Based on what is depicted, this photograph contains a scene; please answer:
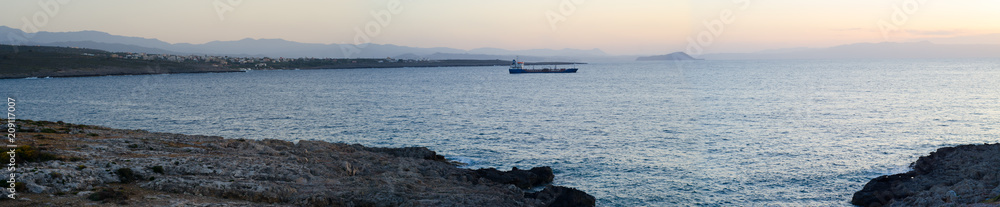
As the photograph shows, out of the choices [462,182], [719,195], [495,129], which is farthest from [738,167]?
[495,129]

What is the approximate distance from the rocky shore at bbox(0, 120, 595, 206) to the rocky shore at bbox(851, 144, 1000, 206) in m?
12.5

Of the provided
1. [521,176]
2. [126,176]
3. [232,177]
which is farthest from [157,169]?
[521,176]

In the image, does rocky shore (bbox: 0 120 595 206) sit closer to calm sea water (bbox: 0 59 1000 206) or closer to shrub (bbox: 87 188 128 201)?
shrub (bbox: 87 188 128 201)

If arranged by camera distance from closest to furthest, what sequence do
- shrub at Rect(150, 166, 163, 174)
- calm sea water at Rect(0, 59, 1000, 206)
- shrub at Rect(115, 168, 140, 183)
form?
shrub at Rect(115, 168, 140, 183) → shrub at Rect(150, 166, 163, 174) → calm sea water at Rect(0, 59, 1000, 206)

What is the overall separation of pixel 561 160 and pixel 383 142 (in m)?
15.2

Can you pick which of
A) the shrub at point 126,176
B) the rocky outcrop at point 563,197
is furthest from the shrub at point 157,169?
the rocky outcrop at point 563,197

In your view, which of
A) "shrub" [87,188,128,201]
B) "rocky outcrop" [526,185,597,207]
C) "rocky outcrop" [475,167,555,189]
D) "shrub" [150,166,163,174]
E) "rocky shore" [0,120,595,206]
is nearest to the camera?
"shrub" [87,188,128,201]

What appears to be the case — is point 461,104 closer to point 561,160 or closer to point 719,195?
point 561,160

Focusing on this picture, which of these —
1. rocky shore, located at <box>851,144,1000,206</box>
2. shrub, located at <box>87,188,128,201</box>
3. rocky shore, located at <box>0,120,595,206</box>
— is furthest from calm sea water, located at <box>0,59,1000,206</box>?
shrub, located at <box>87,188,128,201</box>

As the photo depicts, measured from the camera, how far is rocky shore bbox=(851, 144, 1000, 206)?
2238 cm

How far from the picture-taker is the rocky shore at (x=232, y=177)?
19.3 m

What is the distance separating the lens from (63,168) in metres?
20.5

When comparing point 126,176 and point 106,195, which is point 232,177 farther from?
point 106,195

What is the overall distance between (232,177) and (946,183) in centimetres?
2981
